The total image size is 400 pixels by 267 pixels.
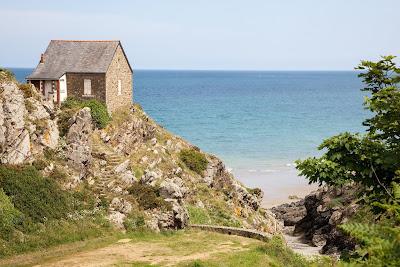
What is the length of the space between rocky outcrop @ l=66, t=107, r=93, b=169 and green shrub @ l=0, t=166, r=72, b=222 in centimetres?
318

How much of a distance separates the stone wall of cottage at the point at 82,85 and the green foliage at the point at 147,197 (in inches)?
370

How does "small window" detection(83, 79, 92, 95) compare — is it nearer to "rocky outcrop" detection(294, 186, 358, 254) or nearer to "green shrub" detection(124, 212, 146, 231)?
"green shrub" detection(124, 212, 146, 231)

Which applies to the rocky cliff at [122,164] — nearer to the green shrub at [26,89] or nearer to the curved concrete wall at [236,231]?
the green shrub at [26,89]

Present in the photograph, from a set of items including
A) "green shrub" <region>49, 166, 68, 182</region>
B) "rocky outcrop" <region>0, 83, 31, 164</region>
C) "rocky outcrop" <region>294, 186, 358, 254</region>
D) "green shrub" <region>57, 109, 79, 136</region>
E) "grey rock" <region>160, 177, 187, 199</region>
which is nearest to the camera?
"rocky outcrop" <region>0, 83, 31, 164</region>

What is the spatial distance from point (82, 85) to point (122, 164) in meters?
8.62

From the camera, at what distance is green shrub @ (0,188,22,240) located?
25.9m

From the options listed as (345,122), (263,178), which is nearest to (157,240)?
(263,178)

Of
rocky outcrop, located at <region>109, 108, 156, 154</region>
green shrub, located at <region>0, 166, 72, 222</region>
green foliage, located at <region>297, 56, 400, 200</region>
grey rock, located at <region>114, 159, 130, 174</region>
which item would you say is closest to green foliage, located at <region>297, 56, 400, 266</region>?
green foliage, located at <region>297, 56, 400, 200</region>

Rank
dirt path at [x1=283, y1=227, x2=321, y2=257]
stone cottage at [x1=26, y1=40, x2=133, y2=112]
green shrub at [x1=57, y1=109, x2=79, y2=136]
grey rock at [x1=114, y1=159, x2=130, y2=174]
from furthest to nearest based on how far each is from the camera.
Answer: dirt path at [x1=283, y1=227, x2=321, y2=257] → stone cottage at [x1=26, y1=40, x2=133, y2=112] → grey rock at [x1=114, y1=159, x2=130, y2=174] → green shrub at [x1=57, y1=109, x2=79, y2=136]

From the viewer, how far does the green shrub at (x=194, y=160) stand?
144ft

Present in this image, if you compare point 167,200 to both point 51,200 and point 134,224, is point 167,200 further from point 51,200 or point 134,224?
point 51,200

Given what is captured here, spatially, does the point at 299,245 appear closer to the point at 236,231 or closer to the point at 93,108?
the point at 236,231

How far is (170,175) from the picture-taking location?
39469mm

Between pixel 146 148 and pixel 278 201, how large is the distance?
943 inches
